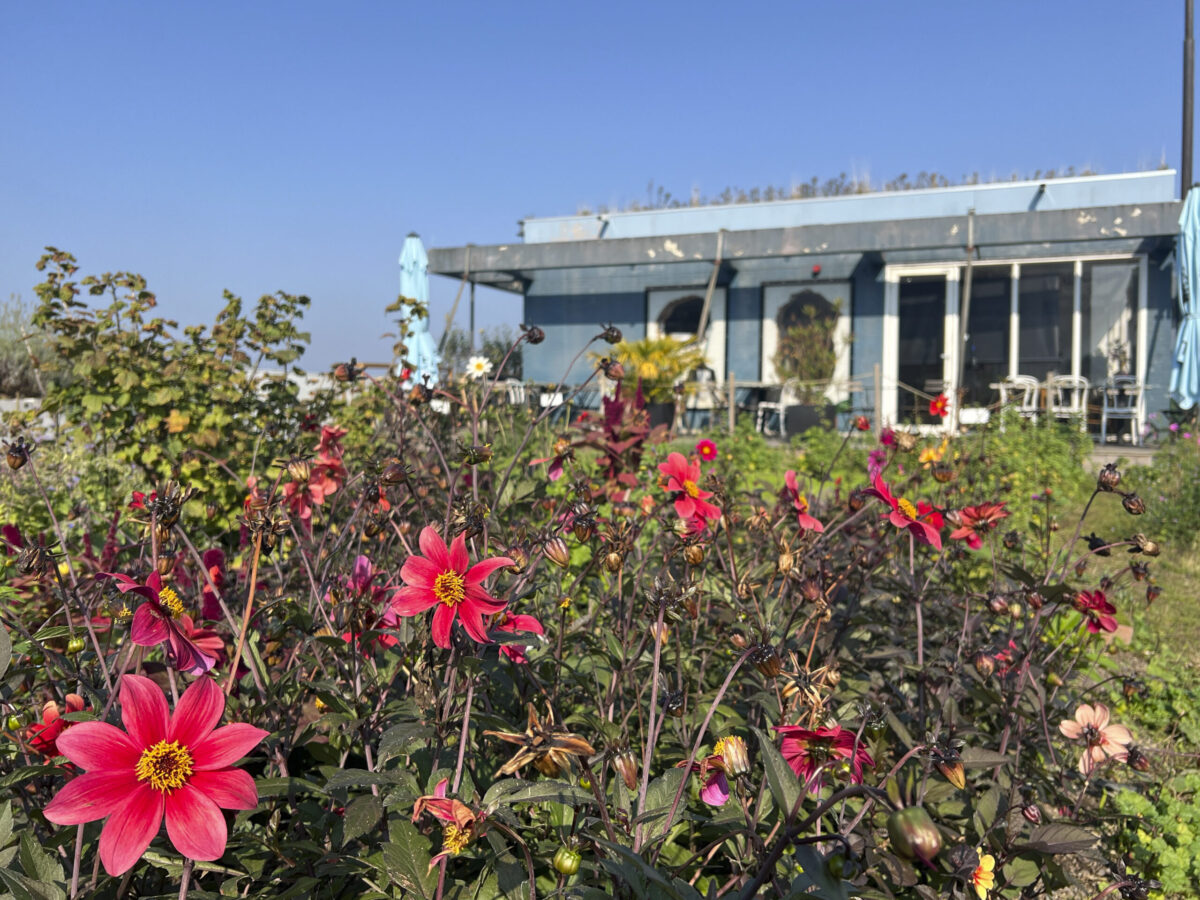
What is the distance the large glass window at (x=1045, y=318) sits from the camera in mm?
10805

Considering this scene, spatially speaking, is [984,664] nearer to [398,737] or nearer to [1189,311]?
[398,737]

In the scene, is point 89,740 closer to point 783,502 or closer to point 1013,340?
point 783,502

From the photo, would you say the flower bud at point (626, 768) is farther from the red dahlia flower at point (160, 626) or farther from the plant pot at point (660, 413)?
the plant pot at point (660, 413)

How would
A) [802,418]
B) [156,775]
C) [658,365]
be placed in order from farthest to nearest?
[802,418] → [658,365] → [156,775]

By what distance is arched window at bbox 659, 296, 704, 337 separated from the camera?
12251 mm

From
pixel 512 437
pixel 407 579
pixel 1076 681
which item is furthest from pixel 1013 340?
pixel 407 579

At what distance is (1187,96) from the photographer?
10.2 metres

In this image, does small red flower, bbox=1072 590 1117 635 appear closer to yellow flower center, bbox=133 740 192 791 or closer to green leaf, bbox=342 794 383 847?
green leaf, bbox=342 794 383 847

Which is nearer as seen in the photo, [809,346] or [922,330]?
[809,346]

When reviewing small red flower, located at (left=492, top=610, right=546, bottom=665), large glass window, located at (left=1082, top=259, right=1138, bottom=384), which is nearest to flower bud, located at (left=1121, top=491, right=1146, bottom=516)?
small red flower, located at (left=492, top=610, right=546, bottom=665)

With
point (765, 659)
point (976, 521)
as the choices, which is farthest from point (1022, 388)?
point (765, 659)

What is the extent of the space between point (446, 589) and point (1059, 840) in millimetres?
1039

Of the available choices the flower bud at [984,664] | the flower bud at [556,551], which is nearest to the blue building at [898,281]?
the flower bud at [984,664]

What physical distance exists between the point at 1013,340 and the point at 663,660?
10.0 meters
